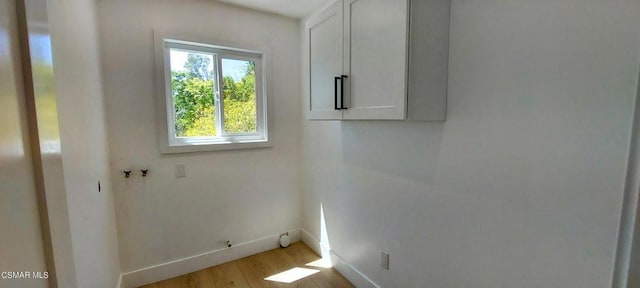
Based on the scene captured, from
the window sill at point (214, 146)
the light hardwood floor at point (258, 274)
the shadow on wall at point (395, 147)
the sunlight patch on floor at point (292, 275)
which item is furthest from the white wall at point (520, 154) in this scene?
the window sill at point (214, 146)

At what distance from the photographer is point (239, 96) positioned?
248cm

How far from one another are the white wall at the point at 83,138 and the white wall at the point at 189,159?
0.15 meters

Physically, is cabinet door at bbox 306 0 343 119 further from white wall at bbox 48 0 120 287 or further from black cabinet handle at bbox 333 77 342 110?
white wall at bbox 48 0 120 287

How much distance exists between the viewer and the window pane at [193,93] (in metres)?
2.18

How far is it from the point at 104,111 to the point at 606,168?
2651 mm

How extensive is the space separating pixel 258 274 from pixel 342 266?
28.4 inches

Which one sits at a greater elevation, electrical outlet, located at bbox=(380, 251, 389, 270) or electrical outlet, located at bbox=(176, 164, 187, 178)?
electrical outlet, located at bbox=(176, 164, 187, 178)

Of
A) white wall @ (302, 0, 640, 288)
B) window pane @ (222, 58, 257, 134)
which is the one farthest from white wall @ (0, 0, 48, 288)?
window pane @ (222, 58, 257, 134)

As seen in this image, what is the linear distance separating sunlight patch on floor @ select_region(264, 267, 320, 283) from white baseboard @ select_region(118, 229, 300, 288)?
0.42m

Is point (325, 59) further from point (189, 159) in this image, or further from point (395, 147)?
point (189, 159)

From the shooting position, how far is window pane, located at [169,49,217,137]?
218 centimetres

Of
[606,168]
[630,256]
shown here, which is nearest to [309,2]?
[606,168]

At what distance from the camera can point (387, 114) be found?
1.34m

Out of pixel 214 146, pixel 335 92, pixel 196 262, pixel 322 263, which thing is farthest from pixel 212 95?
pixel 322 263
